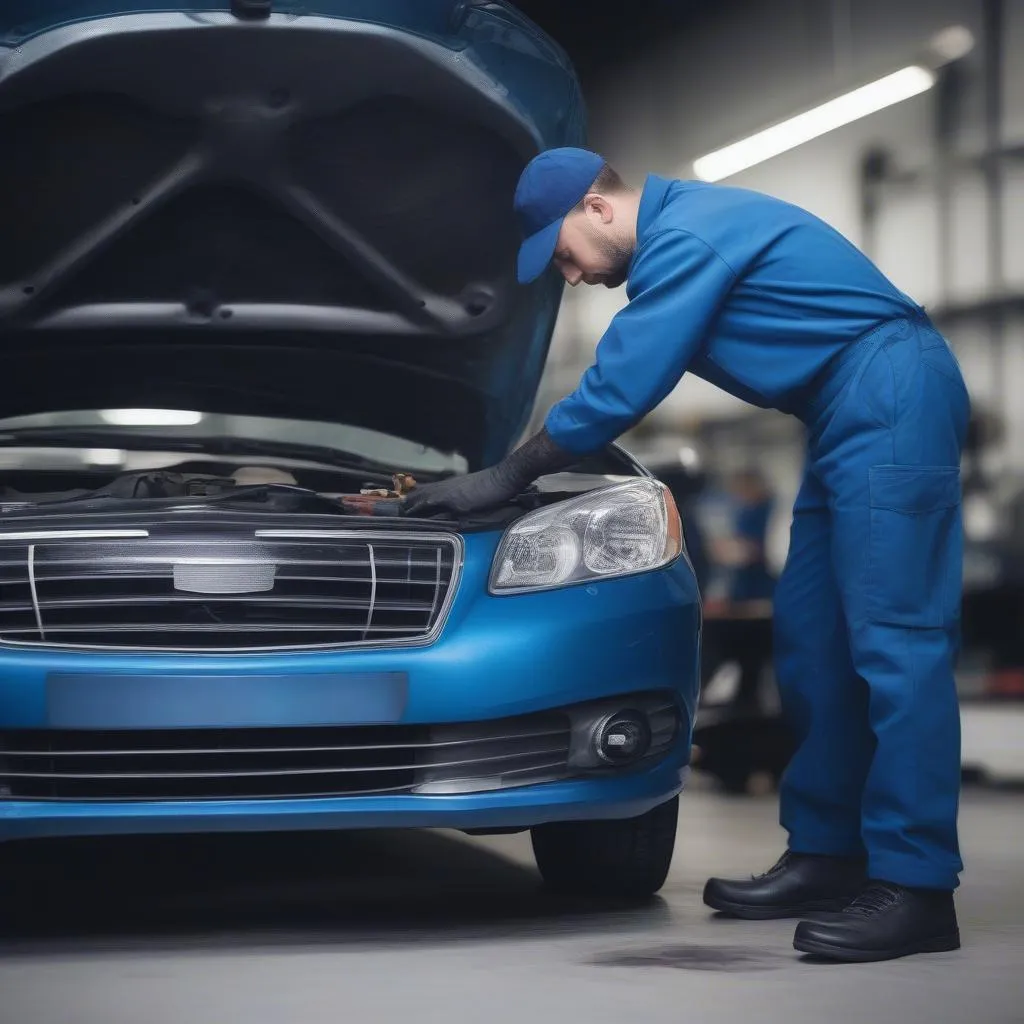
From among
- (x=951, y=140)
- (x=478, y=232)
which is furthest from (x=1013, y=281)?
(x=478, y=232)

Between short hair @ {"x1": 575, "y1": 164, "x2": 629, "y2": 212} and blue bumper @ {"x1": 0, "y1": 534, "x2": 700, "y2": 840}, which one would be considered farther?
short hair @ {"x1": 575, "y1": 164, "x2": 629, "y2": 212}

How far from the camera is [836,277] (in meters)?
3.32

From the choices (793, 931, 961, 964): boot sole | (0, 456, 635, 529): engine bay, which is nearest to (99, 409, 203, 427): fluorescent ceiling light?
(0, 456, 635, 529): engine bay

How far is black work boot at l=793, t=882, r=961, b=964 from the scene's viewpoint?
10.1ft

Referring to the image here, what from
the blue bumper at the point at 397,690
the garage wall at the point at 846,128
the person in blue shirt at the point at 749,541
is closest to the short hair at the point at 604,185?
the blue bumper at the point at 397,690

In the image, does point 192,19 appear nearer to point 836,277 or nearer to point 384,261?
point 384,261

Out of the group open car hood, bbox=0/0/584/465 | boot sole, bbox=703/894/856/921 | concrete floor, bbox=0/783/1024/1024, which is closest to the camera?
concrete floor, bbox=0/783/1024/1024

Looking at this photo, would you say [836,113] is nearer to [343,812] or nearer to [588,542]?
[588,542]

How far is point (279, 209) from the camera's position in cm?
401

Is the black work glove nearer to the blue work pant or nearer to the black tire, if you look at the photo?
the blue work pant

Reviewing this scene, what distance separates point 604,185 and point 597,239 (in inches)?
4.0

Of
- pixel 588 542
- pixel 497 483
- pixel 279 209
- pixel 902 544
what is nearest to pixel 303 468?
pixel 279 209

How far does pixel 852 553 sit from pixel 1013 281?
27.9 feet

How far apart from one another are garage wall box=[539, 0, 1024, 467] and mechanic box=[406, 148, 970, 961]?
6.94 m
